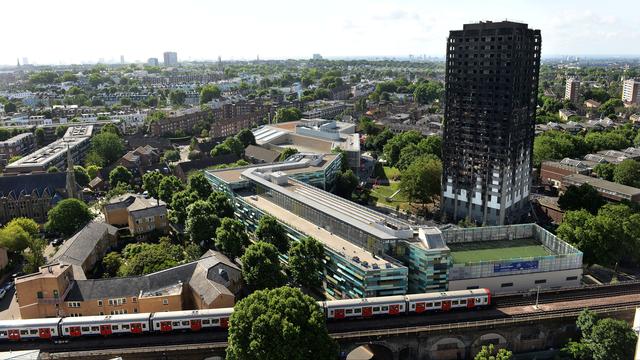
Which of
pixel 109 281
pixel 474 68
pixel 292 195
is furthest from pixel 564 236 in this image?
pixel 109 281

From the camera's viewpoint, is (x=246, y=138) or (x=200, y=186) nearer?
(x=200, y=186)

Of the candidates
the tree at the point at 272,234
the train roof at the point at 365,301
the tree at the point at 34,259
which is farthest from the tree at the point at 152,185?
the train roof at the point at 365,301

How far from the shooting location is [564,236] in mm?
62406

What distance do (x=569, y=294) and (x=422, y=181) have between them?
3680 centimetres

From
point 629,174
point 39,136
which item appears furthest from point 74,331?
point 39,136

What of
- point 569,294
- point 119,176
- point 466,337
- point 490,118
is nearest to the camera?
point 466,337

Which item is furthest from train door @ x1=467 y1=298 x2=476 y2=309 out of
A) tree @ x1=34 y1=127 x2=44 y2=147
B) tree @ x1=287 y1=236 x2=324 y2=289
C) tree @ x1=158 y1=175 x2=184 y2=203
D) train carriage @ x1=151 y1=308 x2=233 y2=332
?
tree @ x1=34 y1=127 x2=44 y2=147

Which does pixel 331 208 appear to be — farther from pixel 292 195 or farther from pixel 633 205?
pixel 633 205

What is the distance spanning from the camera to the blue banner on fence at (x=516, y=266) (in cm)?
5369

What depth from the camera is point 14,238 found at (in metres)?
64.1

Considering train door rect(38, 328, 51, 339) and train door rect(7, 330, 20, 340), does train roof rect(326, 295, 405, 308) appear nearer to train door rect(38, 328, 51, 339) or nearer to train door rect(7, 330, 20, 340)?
train door rect(38, 328, 51, 339)

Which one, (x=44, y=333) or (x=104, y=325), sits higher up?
(x=104, y=325)

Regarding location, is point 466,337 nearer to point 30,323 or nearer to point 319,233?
point 319,233

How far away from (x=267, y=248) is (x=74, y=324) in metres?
19.9
